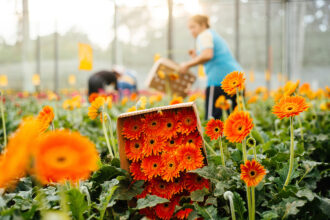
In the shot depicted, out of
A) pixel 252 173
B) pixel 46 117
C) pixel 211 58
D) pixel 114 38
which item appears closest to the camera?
pixel 252 173

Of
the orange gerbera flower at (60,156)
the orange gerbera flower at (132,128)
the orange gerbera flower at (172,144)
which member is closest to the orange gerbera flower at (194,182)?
the orange gerbera flower at (172,144)

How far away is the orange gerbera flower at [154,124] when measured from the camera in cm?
109

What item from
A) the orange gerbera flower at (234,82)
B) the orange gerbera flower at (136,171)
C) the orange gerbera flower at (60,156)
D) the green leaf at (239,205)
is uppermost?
the orange gerbera flower at (234,82)

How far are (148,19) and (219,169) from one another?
8.25 meters

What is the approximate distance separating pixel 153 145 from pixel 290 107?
0.46 meters

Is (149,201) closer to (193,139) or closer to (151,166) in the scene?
(151,166)

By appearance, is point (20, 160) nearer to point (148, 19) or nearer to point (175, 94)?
point (175, 94)

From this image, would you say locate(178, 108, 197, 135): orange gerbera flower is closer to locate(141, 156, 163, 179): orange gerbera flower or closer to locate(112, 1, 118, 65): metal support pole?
locate(141, 156, 163, 179): orange gerbera flower

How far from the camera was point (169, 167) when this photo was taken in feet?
3.40

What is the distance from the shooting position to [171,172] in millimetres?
1027

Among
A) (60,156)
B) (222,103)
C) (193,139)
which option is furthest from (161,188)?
(222,103)

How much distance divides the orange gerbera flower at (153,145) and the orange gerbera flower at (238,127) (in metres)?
0.31

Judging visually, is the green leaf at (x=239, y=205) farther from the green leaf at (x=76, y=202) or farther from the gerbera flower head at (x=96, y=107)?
the gerbera flower head at (x=96, y=107)

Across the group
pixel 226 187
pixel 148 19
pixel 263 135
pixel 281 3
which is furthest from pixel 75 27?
pixel 226 187
